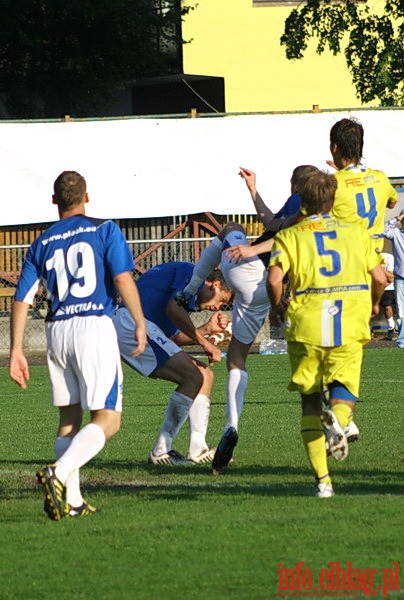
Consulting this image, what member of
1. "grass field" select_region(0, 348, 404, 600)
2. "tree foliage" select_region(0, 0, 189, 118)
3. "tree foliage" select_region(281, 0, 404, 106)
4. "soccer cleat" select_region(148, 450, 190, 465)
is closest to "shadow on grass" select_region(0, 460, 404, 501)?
"grass field" select_region(0, 348, 404, 600)

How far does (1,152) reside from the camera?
938 inches

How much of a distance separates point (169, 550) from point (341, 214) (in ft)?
10.1

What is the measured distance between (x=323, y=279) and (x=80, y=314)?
1370 millimetres

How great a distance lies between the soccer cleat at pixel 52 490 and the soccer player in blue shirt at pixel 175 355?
8.80ft

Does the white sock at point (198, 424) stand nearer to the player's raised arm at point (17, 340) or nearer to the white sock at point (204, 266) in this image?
the white sock at point (204, 266)

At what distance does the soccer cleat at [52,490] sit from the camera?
7.29 meters

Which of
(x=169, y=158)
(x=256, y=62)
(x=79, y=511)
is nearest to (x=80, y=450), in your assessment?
(x=79, y=511)

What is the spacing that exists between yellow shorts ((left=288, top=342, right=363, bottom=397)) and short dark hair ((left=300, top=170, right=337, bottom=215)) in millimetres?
787

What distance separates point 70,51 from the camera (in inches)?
1385

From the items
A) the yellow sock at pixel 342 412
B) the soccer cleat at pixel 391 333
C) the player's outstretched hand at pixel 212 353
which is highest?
the player's outstretched hand at pixel 212 353

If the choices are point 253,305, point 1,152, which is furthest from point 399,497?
point 1,152

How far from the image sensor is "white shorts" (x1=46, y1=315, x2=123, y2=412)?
7.59 metres

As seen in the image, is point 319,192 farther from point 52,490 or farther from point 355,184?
point 52,490

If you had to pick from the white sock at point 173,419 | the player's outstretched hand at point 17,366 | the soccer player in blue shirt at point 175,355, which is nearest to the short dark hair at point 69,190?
the player's outstretched hand at point 17,366
